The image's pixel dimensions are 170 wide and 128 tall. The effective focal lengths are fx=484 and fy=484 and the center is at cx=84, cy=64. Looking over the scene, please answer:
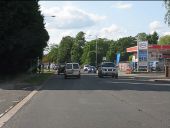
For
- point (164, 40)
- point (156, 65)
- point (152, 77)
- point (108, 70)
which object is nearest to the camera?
point (108, 70)

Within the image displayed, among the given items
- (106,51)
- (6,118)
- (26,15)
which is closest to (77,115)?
(6,118)

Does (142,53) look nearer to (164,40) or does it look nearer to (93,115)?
(93,115)

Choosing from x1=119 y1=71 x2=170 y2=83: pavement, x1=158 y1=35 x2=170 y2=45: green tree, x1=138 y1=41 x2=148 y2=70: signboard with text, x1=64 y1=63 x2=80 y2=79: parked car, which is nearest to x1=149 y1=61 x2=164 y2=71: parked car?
x1=138 y1=41 x2=148 y2=70: signboard with text

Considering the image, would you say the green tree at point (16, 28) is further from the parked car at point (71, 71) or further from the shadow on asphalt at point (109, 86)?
the parked car at point (71, 71)

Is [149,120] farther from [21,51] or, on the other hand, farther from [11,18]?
[21,51]

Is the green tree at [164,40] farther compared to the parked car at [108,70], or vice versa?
the green tree at [164,40]

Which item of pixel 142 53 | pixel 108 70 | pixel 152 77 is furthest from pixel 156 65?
pixel 108 70

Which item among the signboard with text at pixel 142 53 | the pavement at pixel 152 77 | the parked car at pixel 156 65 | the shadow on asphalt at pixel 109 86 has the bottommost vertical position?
the shadow on asphalt at pixel 109 86

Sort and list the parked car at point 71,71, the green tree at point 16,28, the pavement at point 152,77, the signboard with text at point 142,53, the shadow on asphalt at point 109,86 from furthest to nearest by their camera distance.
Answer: the signboard with text at point 142,53
the parked car at point 71,71
the pavement at point 152,77
the green tree at point 16,28
the shadow on asphalt at point 109,86

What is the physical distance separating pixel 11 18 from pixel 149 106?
24.8 metres

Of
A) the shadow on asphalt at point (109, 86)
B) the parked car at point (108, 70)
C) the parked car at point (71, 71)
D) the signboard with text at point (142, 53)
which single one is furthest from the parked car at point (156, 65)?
the shadow on asphalt at point (109, 86)

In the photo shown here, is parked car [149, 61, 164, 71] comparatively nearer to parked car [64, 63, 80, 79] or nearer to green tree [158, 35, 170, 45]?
parked car [64, 63, 80, 79]

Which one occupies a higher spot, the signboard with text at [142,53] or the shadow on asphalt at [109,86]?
the signboard with text at [142,53]

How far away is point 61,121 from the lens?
14.2m
